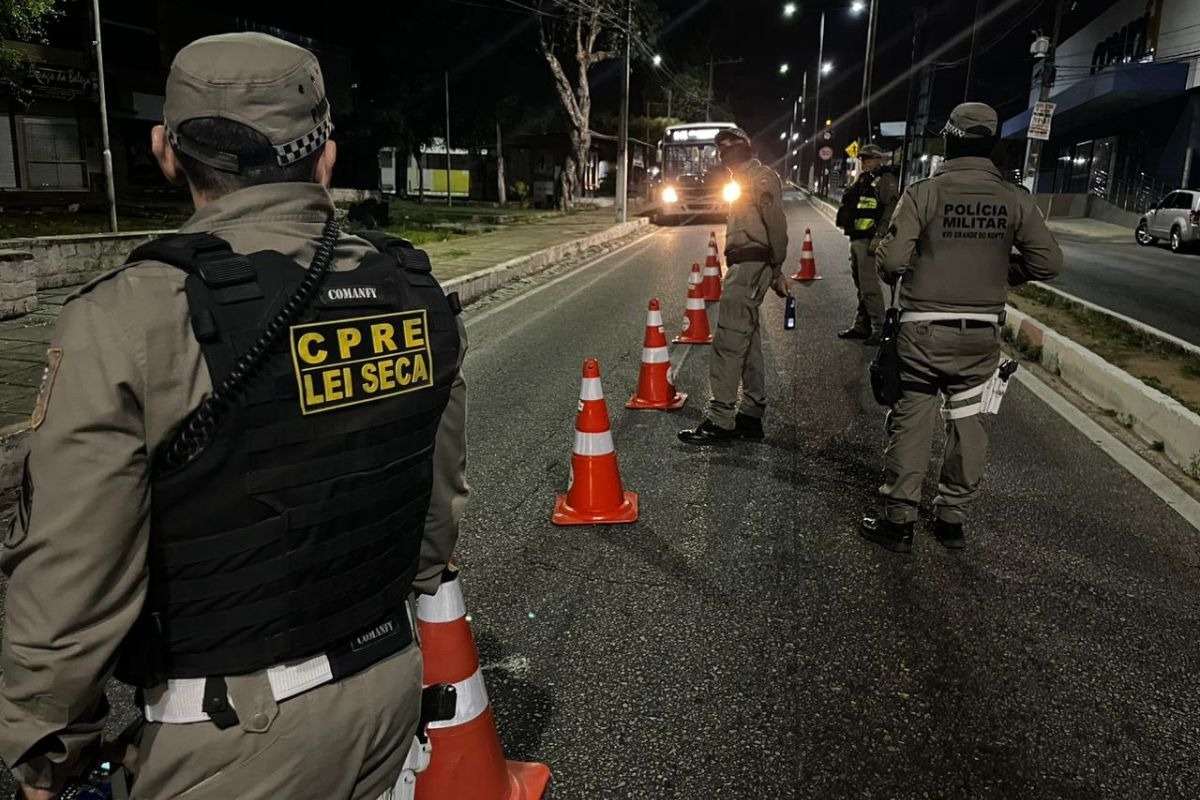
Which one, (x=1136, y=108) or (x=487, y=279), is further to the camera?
(x=1136, y=108)

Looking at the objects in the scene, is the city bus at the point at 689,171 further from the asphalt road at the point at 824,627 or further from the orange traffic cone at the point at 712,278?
the asphalt road at the point at 824,627

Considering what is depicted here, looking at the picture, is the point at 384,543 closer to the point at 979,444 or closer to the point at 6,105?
the point at 979,444

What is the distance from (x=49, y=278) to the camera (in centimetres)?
1000

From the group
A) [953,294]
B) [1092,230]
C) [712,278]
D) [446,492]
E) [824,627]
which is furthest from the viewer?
[1092,230]

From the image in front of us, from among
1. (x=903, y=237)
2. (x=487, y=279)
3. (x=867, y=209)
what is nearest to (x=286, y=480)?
(x=903, y=237)

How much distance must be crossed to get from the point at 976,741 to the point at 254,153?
8.95 feet

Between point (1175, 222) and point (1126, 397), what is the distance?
18876mm

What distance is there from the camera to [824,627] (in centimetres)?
350

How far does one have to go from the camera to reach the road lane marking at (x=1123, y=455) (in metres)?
4.85

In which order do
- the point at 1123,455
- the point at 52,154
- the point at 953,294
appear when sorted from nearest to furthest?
the point at 953,294 < the point at 1123,455 < the point at 52,154

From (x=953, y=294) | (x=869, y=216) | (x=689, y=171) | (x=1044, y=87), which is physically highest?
(x=1044, y=87)

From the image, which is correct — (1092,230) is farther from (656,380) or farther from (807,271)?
(656,380)

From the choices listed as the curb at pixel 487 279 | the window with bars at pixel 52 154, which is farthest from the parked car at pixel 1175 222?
the window with bars at pixel 52 154

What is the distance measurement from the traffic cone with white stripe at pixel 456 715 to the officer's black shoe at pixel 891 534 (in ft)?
8.47
